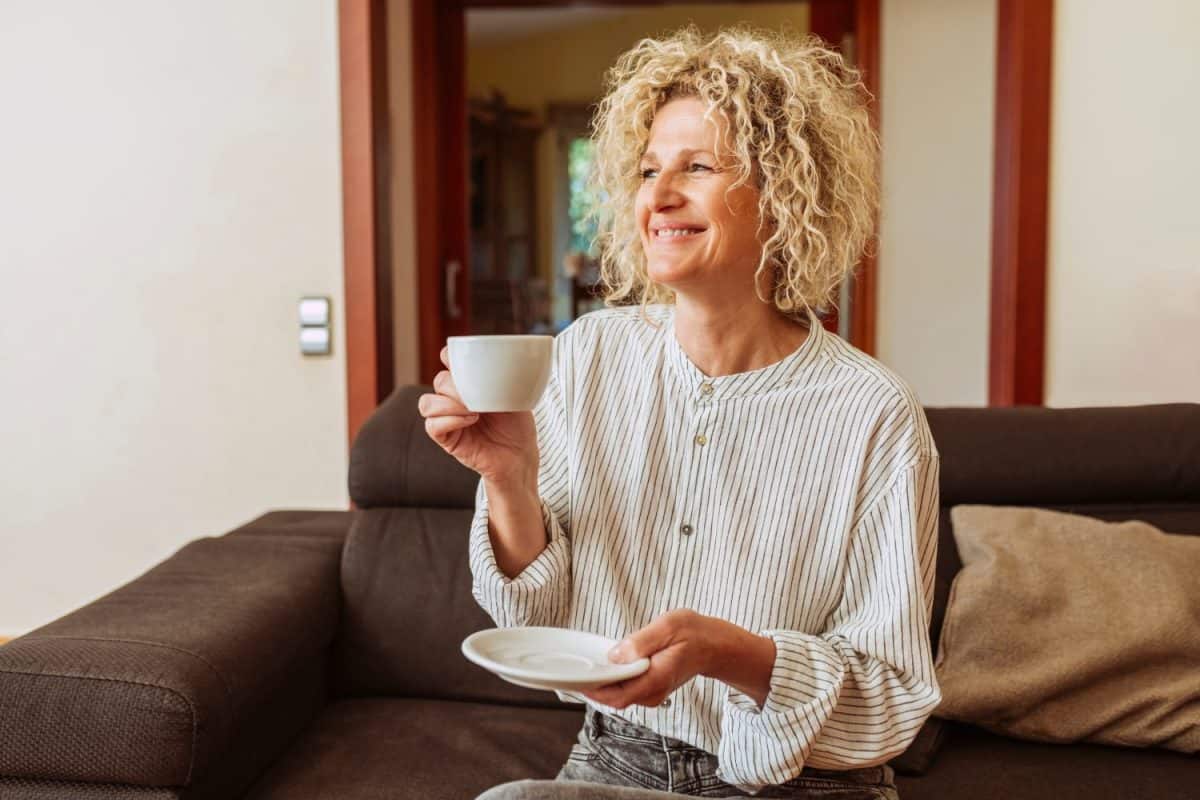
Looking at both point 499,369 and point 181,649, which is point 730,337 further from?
point 181,649

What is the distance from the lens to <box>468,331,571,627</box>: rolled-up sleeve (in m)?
1.28

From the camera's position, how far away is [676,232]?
127 centimetres

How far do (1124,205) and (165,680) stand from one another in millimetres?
2399

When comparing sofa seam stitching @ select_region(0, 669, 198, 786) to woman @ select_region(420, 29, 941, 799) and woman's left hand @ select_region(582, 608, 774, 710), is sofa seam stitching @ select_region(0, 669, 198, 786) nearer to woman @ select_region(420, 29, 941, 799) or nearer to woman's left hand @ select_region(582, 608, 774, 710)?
woman @ select_region(420, 29, 941, 799)

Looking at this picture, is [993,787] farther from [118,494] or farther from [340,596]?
[118,494]

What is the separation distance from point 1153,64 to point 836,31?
1428mm

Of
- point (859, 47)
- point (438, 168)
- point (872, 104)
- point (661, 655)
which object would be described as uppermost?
point (859, 47)

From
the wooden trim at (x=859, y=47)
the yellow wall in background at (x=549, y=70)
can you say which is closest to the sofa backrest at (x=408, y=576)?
the wooden trim at (x=859, y=47)

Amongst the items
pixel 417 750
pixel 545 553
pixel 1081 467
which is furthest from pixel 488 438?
pixel 1081 467

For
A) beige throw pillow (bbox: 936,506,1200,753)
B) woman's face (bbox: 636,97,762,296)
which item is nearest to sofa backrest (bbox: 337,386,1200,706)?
beige throw pillow (bbox: 936,506,1200,753)

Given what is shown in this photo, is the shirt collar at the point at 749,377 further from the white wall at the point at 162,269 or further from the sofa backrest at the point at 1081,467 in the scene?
the white wall at the point at 162,269

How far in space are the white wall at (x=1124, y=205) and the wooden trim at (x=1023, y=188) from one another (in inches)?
1.3

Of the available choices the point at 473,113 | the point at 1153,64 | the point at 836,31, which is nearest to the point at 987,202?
the point at 836,31

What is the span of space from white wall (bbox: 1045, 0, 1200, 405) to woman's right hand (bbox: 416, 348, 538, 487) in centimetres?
202
